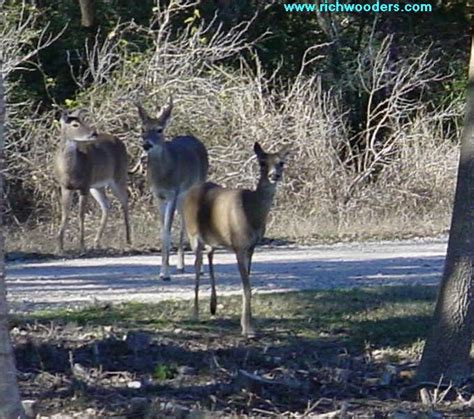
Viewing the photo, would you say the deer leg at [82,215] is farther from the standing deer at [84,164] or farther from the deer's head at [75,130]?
the deer's head at [75,130]

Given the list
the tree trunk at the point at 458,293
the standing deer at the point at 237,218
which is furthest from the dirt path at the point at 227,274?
the tree trunk at the point at 458,293

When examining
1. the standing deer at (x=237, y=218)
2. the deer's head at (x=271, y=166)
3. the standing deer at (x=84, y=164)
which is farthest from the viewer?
the standing deer at (x=84, y=164)

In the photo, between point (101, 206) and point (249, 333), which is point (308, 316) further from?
point (101, 206)

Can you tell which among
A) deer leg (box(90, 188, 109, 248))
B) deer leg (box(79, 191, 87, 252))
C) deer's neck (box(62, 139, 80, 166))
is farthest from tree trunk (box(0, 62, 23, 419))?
deer's neck (box(62, 139, 80, 166))

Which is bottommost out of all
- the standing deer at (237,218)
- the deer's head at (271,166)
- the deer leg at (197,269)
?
the deer leg at (197,269)

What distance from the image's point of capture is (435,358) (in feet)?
33.5

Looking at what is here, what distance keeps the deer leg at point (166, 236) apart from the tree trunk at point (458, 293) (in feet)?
20.4

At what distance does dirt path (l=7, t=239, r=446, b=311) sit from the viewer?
583 inches

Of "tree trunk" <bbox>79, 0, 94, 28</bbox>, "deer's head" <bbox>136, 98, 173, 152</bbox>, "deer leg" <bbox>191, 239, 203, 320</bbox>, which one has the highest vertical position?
"tree trunk" <bbox>79, 0, 94, 28</bbox>

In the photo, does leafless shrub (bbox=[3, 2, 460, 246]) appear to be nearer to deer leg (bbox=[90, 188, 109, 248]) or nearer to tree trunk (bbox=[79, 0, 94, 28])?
tree trunk (bbox=[79, 0, 94, 28])

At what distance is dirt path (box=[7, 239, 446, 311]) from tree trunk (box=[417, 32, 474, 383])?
4.60 meters

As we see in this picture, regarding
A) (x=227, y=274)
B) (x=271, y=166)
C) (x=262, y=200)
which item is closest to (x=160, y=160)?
(x=227, y=274)

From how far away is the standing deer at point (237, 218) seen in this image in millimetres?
12586

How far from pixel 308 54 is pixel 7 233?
30.5 feet
